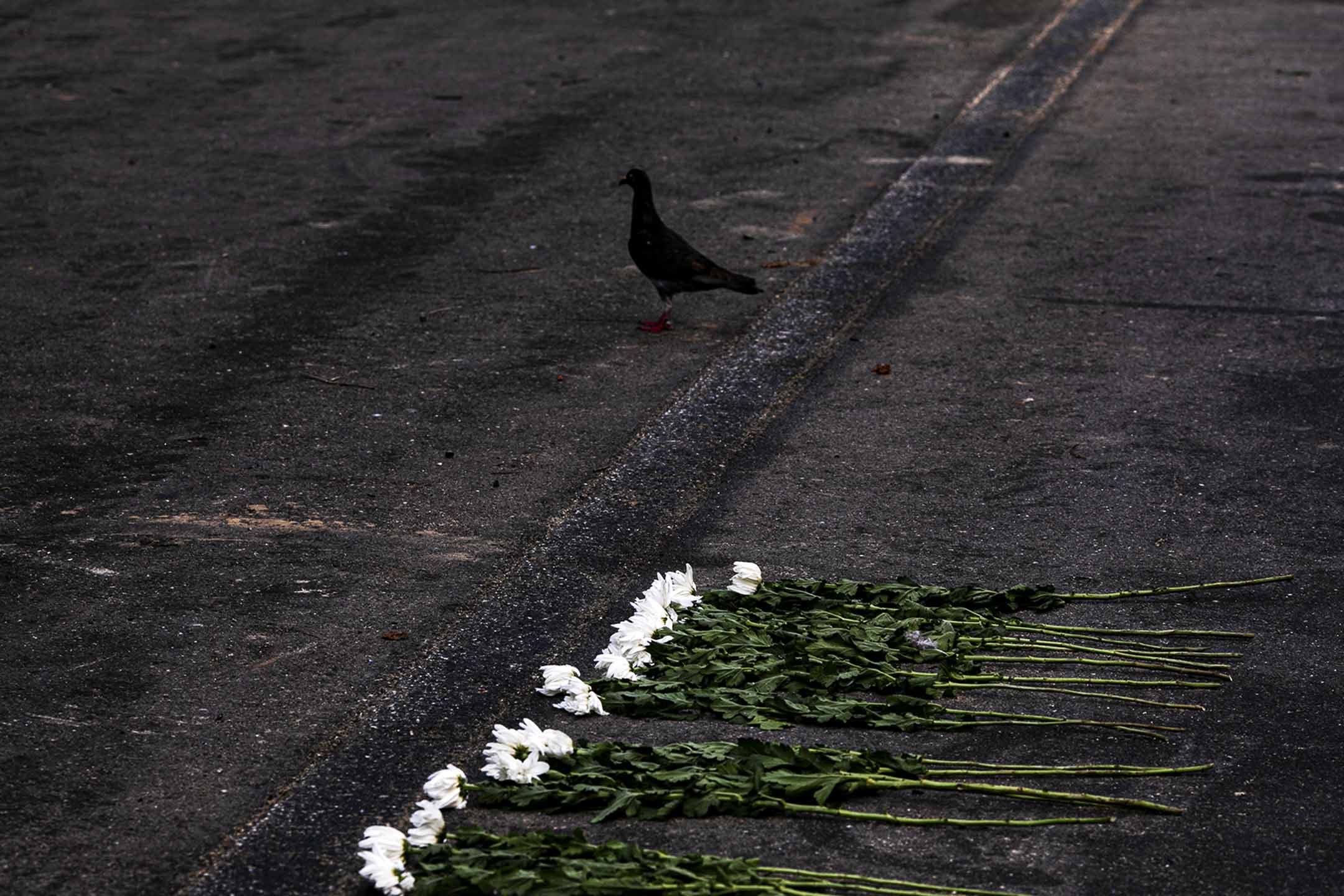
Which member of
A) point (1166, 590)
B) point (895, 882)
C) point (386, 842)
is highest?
point (386, 842)

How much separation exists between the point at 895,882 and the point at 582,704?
976mm

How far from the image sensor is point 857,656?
4.29m

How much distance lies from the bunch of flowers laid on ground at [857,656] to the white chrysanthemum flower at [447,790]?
0.44 m

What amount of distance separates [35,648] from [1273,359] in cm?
459

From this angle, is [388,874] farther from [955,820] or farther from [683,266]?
[683,266]

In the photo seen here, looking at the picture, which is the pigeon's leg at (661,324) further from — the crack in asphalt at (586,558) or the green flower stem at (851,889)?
the green flower stem at (851,889)

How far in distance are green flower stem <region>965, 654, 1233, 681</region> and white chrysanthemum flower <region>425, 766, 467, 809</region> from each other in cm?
134

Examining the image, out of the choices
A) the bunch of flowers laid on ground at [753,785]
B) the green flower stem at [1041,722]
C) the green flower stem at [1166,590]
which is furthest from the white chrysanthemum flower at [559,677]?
the green flower stem at [1166,590]

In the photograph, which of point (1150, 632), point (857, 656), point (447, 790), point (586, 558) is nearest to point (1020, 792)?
point (857, 656)

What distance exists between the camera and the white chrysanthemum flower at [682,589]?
14.8ft

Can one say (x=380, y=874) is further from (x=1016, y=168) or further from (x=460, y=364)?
(x=1016, y=168)

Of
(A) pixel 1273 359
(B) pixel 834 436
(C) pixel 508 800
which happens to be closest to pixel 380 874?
(C) pixel 508 800

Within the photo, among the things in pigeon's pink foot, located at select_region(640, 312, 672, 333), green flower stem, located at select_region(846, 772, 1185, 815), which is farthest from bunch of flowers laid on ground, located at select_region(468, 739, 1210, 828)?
pigeon's pink foot, located at select_region(640, 312, 672, 333)

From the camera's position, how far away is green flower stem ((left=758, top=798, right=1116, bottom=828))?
3.61 meters
